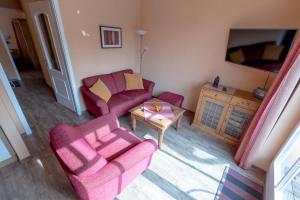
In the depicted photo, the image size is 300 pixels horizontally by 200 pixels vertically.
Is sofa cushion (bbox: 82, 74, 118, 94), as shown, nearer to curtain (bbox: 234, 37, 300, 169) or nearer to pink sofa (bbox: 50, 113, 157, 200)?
pink sofa (bbox: 50, 113, 157, 200)

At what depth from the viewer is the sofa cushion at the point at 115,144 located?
1.70 m

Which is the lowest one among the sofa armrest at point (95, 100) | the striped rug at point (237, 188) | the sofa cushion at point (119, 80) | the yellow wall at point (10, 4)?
the striped rug at point (237, 188)

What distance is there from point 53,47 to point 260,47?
354cm

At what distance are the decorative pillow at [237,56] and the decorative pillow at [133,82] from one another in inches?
75.2

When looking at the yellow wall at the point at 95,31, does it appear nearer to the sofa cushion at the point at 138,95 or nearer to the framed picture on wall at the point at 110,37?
the framed picture on wall at the point at 110,37

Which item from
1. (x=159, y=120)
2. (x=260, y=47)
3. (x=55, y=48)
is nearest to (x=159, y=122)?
(x=159, y=120)

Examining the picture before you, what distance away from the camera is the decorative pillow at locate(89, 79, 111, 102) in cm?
276

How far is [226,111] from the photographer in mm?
2439

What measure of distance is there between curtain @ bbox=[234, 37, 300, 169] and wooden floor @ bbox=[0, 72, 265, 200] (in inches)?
11.9

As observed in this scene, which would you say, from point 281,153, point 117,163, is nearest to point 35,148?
point 117,163

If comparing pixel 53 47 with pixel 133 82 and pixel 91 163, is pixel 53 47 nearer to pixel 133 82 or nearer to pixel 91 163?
pixel 133 82

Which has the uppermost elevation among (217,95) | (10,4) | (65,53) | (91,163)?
(10,4)

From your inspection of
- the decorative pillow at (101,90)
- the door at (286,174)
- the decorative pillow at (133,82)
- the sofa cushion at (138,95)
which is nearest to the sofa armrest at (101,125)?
the decorative pillow at (101,90)

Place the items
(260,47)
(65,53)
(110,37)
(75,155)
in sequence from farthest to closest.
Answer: (110,37), (65,53), (260,47), (75,155)
